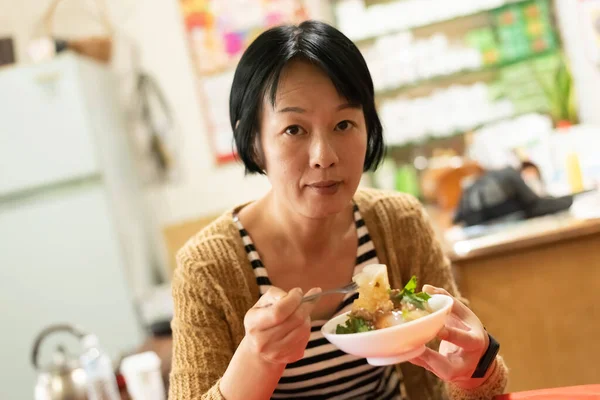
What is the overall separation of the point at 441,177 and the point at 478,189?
1.08 m

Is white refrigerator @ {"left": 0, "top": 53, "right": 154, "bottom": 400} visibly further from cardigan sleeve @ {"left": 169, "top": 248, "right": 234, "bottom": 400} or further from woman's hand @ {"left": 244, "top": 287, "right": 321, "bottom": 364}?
woman's hand @ {"left": 244, "top": 287, "right": 321, "bottom": 364}

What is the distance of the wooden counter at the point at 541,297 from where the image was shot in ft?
5.90

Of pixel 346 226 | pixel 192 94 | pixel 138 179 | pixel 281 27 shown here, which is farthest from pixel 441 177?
pixel 281 27

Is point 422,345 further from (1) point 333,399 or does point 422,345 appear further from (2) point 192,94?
(2) point 192,94

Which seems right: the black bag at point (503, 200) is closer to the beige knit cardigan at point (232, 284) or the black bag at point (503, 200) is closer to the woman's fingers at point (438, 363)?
the beige knit cardigan at point (232, 284)

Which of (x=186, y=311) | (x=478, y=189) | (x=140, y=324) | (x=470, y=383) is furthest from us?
(x=140, y=324)

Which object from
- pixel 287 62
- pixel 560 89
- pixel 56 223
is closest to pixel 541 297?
pixel 287 62

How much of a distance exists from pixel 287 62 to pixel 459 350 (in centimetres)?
55

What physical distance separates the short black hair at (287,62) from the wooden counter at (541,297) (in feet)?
2.67

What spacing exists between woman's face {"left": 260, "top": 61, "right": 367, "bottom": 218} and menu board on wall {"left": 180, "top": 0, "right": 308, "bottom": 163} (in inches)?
97.1

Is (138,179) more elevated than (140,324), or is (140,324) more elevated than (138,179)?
(138,179)

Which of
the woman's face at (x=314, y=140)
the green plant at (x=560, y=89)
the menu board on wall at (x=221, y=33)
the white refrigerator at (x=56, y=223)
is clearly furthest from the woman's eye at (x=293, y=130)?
the green plant at (x=560, y=89)

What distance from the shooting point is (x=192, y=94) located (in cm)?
359

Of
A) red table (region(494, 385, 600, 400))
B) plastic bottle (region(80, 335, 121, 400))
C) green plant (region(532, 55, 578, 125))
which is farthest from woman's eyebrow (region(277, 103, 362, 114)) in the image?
green plant (region(532, 55, 578, 125))
